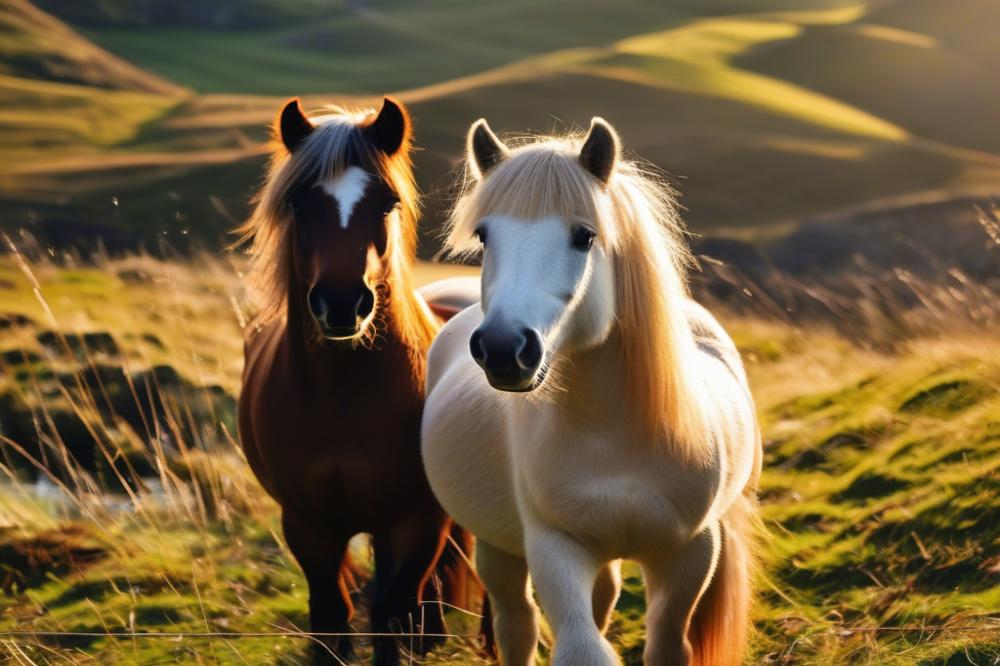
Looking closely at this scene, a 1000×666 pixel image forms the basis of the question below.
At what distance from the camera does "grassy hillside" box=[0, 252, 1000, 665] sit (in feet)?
17.9

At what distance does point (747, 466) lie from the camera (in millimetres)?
4418

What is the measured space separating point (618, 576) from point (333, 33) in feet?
162

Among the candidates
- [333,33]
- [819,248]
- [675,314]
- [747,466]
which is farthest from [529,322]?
[333,33]

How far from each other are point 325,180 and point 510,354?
2.08m

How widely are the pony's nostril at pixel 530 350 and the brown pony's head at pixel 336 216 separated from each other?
1552 mm

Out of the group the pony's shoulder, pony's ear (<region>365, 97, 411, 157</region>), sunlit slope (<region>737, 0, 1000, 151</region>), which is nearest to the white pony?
the pony's shoulder

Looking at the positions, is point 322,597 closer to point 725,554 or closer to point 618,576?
point 618,576

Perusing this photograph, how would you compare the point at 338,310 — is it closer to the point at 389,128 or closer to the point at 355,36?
the point at 389,128

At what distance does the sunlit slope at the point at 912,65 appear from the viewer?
3709cm

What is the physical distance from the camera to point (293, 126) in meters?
5.30

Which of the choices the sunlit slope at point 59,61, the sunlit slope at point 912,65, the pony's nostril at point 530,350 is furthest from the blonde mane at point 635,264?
the sunlit slope at point 59,61

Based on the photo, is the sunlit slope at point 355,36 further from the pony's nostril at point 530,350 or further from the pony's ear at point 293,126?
the pony's nostril at point 530,350

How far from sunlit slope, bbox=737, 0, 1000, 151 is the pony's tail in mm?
33879

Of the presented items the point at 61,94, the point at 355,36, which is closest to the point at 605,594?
the point at 61,94
